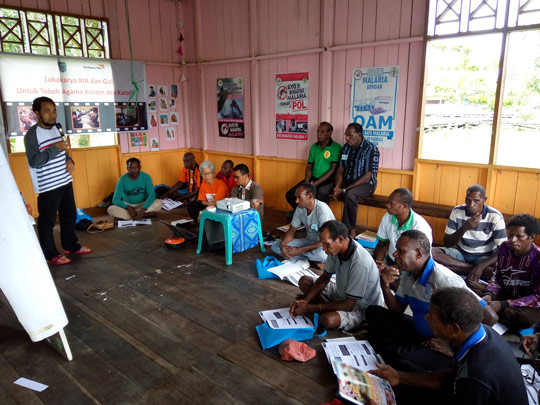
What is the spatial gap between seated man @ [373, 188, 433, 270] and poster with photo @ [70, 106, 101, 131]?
5019 mm

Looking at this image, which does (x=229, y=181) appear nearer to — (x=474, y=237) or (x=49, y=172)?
(x=49, y=172)

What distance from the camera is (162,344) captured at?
296 cm

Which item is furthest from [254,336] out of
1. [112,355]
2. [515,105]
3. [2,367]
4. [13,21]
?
[13,21]

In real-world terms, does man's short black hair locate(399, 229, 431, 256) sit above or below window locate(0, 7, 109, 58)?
below

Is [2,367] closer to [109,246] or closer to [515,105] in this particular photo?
[109,246]

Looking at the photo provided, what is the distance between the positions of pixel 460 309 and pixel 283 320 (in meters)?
1.58

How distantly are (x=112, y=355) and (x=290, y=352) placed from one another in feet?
3.96

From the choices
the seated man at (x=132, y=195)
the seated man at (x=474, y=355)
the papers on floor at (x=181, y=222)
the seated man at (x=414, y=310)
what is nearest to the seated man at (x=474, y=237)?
the seated man at (x=414, y=310)

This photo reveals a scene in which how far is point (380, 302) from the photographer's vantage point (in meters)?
3.00

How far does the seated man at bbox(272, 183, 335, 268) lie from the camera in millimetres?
4070

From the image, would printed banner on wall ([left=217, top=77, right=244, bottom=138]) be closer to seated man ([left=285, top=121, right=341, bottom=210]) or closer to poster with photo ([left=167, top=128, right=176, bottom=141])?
poster with photo ([left=167, top=128, right=176, bottom=141])

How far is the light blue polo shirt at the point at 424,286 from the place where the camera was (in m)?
2.41

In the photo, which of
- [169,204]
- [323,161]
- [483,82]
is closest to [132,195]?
[169,204]

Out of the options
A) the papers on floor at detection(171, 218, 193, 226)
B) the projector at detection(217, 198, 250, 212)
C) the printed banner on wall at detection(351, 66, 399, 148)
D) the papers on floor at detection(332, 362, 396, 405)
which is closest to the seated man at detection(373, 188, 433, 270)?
the papers on floor at detection(332, 362, 396, 405)
